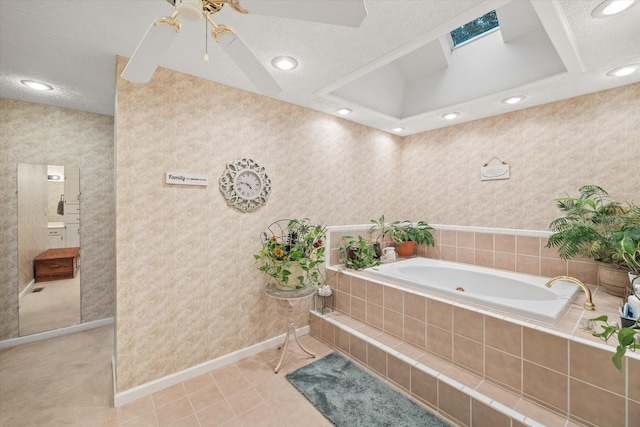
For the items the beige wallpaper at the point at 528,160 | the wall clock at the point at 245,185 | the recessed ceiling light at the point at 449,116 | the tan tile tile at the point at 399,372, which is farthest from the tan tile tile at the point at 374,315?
the recessed ceiling light at the point at 449,116

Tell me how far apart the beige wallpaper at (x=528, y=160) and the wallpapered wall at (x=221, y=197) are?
0.01 meters

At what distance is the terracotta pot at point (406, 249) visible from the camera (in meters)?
3.55

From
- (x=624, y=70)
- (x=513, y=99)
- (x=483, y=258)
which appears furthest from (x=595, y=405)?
(x=513, y=99)

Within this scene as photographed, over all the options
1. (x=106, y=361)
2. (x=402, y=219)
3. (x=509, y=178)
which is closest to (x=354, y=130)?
(x=402, y=219)

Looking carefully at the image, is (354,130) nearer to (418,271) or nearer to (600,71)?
(418,271)

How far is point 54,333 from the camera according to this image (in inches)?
109

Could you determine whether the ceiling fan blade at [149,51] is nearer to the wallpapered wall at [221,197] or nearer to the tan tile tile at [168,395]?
the wallpapered wall at [221,197]

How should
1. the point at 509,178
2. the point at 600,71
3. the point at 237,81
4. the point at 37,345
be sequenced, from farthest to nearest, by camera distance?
1. the point at 509,178
2. the point at 37,345
3. the point at 237,81
4. the point at 600,71

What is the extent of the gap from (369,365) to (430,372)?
22.1 inches

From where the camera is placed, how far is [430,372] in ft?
6.05

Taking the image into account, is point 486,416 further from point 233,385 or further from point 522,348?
point 233,385

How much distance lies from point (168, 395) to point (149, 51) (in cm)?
221

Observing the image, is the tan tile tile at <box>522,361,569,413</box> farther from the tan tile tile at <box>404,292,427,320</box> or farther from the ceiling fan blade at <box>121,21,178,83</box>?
the ceiling fan blade at <box>121,21,178,83</box>

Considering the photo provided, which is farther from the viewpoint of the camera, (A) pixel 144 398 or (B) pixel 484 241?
(B) pixel 484 241
